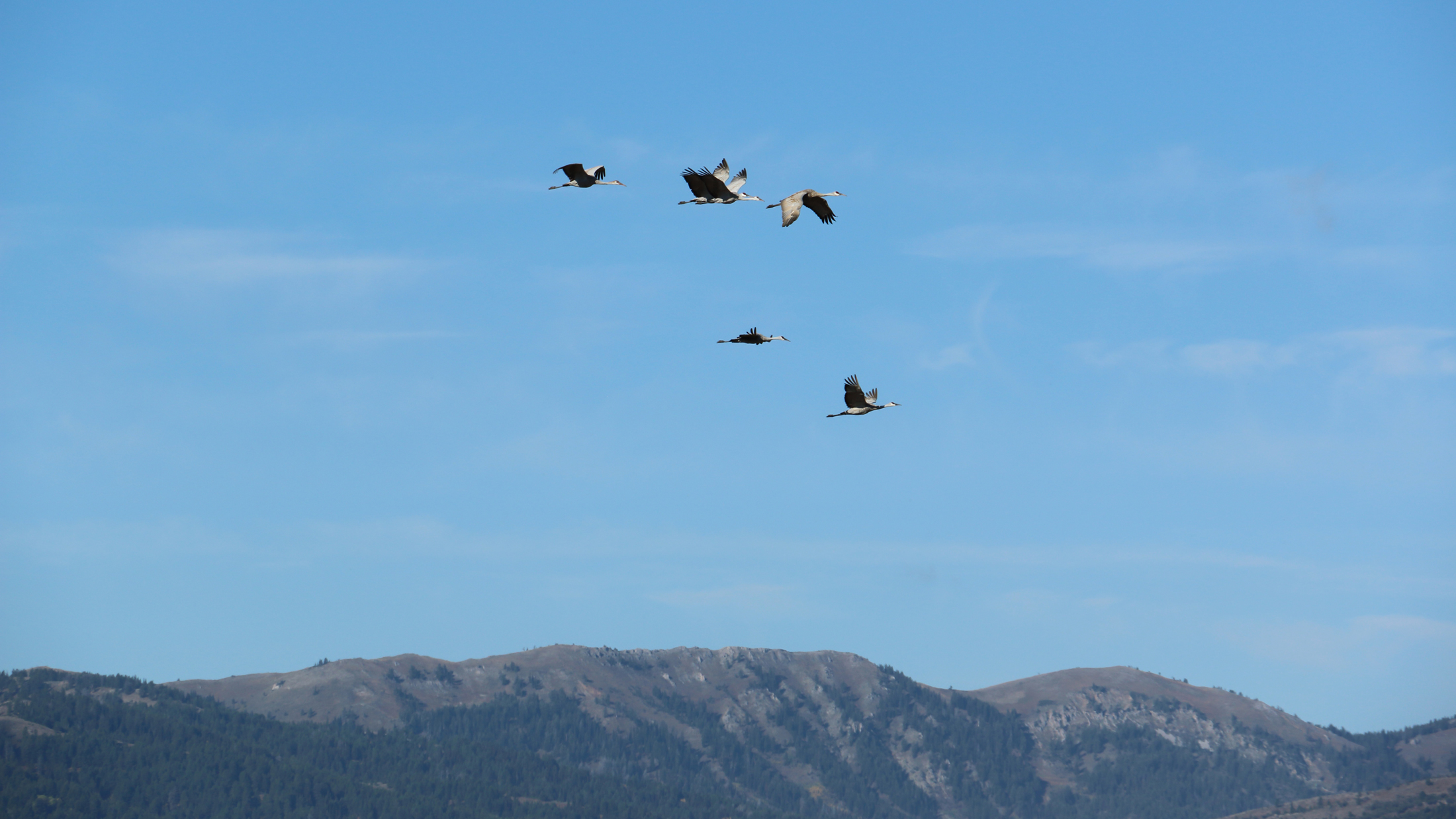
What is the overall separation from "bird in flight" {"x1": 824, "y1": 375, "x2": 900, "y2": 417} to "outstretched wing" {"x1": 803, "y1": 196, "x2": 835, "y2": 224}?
16.3 m

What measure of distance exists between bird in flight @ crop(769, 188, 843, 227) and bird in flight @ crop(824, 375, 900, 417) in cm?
1633

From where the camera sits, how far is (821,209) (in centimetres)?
6359

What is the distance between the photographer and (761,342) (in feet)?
245

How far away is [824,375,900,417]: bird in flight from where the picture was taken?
3100 inches

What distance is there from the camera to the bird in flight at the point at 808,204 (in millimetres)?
63062

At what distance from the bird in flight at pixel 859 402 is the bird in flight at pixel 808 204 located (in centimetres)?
1633

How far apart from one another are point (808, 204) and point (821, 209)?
0.57m

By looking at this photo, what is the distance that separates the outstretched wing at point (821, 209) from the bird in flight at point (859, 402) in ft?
53.5

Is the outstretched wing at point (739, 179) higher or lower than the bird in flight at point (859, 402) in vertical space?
higher

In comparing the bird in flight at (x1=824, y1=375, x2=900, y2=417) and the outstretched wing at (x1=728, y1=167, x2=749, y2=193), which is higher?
the outstretched wing at (x1=728, y1=167, x2=749, y2=193)

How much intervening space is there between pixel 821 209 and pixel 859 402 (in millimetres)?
18093

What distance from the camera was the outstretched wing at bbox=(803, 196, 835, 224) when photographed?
6328cm

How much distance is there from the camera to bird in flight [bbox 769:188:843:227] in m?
63.1

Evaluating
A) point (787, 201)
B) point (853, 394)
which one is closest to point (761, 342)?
point (853, 394)
